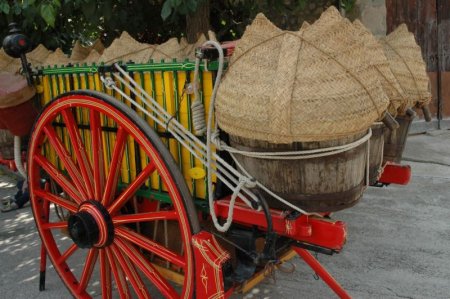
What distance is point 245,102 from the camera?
153 cm

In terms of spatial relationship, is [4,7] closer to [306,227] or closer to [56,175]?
[56,175]

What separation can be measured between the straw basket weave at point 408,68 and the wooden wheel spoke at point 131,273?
1.46m

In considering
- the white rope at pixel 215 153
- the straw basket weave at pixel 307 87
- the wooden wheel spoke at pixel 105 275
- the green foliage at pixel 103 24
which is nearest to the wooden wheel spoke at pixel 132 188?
the white rope at pixel 215 153

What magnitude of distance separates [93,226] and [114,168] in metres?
0.29

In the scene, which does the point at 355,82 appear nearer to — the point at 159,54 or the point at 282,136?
the point at 282,136

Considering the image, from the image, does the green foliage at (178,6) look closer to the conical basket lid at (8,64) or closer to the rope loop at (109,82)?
the rope loop at (109,82)

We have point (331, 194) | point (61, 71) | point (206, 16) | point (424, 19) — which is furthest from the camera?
Answer: point (424, 19)

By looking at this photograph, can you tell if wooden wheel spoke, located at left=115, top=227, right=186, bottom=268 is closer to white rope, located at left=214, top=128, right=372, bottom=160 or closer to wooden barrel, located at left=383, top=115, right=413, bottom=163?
white rope, located at left=214, top=128, right=372, bottom=160

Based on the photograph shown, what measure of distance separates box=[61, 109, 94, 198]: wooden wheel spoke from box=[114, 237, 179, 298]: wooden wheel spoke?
0.95 feet

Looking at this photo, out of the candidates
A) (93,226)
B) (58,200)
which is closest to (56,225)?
(58,200)

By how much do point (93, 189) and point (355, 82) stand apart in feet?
4.51

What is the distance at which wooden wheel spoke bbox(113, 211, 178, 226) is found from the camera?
6.34ft

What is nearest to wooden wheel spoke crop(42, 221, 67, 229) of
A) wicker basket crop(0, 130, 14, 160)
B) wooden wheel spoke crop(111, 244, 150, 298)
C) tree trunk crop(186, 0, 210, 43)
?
wooden wheel spoke crop(111, 244, 150, 298)

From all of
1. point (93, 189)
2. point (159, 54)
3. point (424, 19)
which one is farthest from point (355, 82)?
point (424, 19)
